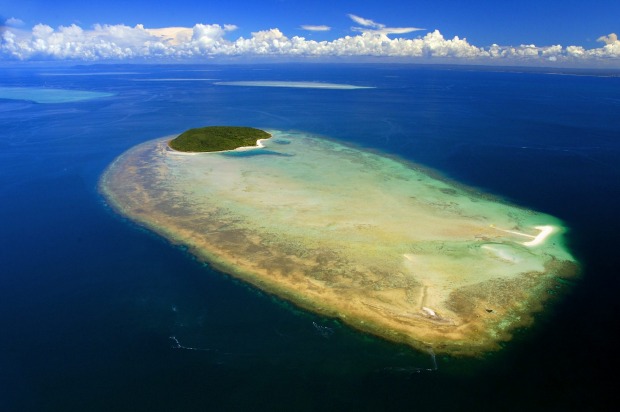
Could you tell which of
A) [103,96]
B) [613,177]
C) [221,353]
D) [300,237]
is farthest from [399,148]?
[103,96]

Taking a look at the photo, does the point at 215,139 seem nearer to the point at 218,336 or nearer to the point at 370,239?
the point at 370,239

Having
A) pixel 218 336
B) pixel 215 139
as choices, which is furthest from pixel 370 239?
pixel 215 139

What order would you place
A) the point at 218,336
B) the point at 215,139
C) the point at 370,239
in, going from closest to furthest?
the point at 218,336 < the point at 370,239 < the point at 215,139

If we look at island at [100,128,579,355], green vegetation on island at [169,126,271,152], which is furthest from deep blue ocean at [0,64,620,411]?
green vegetation on island at [169,126,271,152]

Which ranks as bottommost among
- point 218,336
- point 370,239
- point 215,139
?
point 218,336

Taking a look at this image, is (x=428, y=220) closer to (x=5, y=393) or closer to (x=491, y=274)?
(x=491, y=274)

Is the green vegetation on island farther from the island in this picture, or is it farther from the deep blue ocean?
the deep blue ocean

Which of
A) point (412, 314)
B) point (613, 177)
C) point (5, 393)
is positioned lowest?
point (5, 393)
